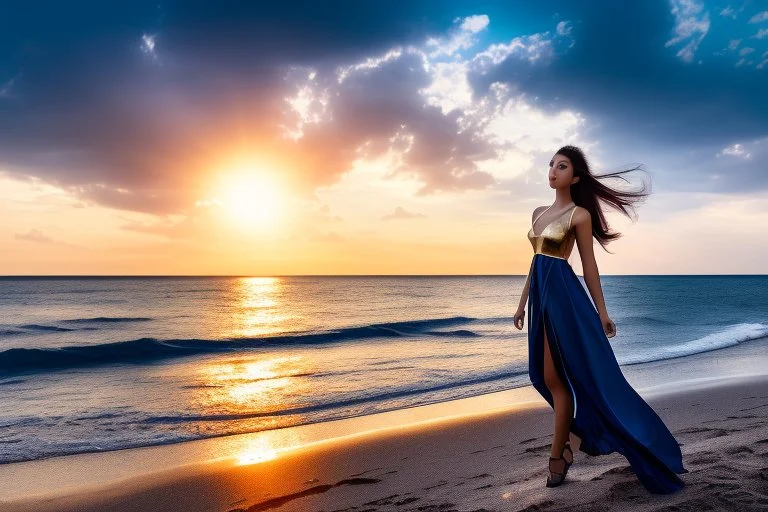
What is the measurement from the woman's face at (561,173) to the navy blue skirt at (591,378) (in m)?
0.55

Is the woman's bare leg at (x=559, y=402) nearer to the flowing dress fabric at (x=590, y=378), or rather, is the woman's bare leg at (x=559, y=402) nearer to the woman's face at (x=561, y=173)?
the flowing dress fabric at (x=590, y=378)

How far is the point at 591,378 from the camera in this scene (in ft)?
12.5

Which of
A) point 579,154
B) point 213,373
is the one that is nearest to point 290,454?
point 579,154

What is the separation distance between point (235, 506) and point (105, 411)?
5.43m

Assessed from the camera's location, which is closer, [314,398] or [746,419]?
[746,419]

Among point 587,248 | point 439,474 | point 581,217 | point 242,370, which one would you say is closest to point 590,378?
point 587,248

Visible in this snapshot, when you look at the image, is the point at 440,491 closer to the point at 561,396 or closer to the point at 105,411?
the point at 561,396

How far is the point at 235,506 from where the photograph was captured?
14.5ft

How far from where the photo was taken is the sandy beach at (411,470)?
148 inches

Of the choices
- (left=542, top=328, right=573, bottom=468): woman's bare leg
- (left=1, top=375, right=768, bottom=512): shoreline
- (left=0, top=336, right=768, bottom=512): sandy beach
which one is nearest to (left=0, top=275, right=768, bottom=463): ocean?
(left=0, top=336, right=768, bottom=512): sandy beach

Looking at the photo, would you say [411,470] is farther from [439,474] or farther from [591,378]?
[591,378]

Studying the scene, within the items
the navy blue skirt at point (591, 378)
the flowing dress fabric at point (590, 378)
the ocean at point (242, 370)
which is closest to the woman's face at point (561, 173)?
the flowing dress fabric at point (590, 378)

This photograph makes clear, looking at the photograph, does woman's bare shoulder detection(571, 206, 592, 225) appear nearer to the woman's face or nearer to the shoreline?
the woman's face

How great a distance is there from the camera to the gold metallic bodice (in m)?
3.99
